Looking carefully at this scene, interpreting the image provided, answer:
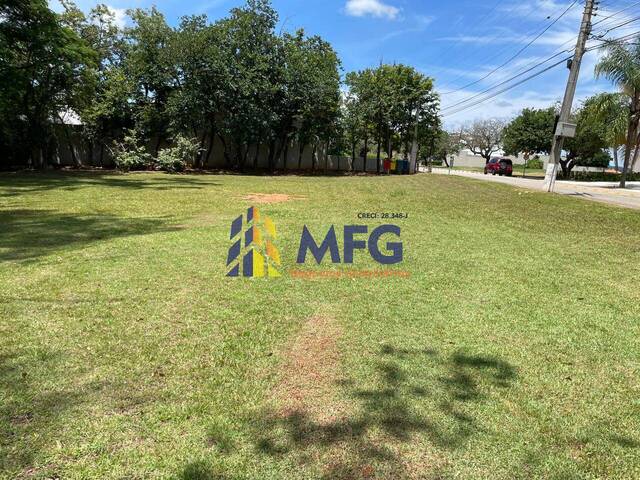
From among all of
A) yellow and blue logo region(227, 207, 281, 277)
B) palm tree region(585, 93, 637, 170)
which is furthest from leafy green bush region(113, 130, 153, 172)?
palm tree region(585, 93, 637, 170)

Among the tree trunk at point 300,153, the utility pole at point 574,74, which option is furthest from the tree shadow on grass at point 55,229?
the tree trunk at point 300,153

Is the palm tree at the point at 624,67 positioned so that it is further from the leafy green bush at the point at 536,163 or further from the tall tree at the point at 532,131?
the leafy green bush at the point at 536,163

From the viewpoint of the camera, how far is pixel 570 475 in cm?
198

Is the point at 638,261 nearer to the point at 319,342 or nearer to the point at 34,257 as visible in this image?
the point at 319,342

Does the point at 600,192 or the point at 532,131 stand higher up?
the point at 532,131

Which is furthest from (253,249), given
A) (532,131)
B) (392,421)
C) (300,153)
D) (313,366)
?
(532,131)

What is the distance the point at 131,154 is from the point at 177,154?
2.33 m

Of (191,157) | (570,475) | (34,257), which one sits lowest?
(570,475)

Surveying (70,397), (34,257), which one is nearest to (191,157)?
(34,257)

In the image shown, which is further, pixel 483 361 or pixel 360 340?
pixel 360 340

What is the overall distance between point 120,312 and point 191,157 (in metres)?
22.1

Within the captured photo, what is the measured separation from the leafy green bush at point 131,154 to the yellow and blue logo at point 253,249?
52.9ft

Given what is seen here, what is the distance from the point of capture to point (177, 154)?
22.7m

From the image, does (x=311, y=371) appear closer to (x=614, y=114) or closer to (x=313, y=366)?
(x=313, y=366)
